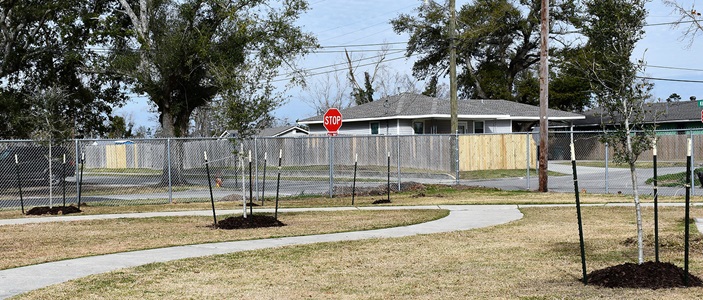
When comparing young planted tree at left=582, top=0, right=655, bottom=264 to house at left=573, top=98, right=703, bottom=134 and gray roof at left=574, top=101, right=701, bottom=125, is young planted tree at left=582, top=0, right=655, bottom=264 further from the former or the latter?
house at left=573, top=98, right=703, bottom=134

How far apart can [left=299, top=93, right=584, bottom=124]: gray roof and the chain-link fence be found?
5.91 metres

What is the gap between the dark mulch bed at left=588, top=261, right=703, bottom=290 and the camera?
848cm

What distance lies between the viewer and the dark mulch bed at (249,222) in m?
15.3

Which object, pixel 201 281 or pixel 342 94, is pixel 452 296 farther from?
pixel 342 94

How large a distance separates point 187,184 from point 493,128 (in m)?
21.6

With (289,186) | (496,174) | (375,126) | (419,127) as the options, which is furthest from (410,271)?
(375,126)

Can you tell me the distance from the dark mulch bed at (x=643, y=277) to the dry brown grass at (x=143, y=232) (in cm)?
648

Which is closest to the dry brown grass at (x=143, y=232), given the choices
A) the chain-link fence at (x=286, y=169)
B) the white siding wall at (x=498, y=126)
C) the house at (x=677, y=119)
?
the chain-link fence at (x=286, y=169)

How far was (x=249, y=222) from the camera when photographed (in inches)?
609

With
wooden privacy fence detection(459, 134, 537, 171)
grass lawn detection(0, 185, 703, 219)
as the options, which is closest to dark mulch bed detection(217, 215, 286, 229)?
grass lawn detection(0, 185, 703, 219)

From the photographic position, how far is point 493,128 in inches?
1767

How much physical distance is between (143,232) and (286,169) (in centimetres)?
1542

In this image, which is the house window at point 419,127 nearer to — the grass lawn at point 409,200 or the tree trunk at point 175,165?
the tree trunk at point 175,165

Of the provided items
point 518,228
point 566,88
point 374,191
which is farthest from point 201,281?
point 566,88
